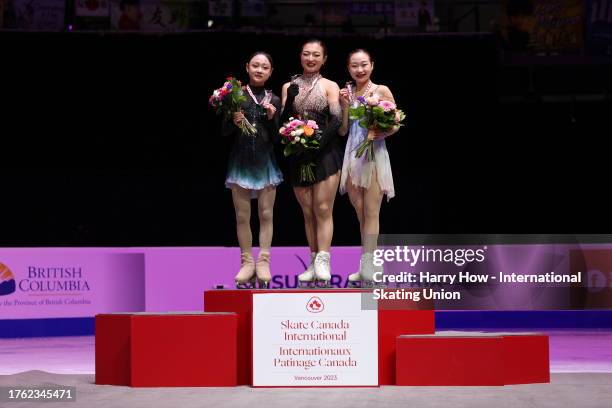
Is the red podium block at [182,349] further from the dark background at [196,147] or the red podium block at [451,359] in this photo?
the dark background at [196,147]

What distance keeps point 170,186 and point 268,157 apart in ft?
24.2

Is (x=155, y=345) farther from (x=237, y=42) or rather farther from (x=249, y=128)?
(x=237, y=42)

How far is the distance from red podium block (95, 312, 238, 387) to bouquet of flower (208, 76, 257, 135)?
55.5 inches

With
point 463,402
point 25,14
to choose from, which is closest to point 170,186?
point 25,14

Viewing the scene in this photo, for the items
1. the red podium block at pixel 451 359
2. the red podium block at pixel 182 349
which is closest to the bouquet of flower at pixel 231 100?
the red podium block at pixel 182 349

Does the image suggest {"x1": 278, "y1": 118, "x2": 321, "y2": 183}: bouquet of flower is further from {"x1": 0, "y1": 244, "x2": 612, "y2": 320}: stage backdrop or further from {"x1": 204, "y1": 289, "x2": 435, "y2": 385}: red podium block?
{"x1": 0, "y1": 244, "x2": 612, "y2": 320}: stage backdrop

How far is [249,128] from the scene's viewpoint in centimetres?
789

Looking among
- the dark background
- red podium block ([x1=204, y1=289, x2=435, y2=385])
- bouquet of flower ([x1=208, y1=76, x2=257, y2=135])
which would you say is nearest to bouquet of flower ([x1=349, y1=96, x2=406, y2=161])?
bouquet of flower ([x1=208, y1=76, x2=257, y2=135])

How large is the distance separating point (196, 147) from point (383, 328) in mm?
8342

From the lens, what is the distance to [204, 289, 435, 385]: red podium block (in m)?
7.45

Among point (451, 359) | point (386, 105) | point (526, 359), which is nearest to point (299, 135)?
point (386, 105)

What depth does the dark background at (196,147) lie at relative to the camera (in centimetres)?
1508

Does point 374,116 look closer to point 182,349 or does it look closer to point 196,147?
Result: point 182,349

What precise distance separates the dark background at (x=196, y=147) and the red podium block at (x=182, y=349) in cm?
762
